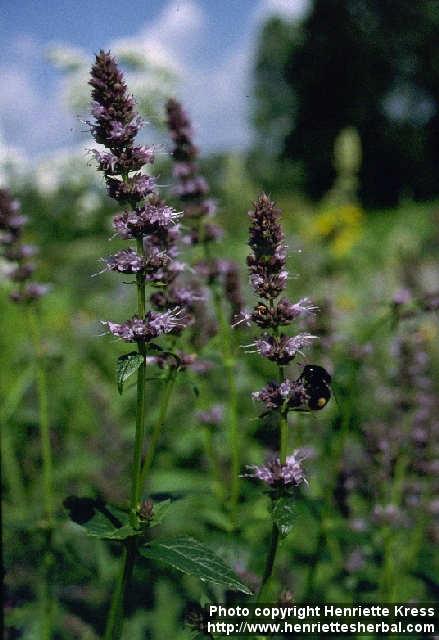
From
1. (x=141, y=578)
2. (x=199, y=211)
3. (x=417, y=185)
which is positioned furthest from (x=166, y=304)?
(x=417, y=185)

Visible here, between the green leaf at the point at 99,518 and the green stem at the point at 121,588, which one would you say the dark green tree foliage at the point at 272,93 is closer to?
the green leaf at the point at 99,518

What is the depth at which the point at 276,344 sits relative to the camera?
1.79 metres

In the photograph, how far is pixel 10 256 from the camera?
107 inches

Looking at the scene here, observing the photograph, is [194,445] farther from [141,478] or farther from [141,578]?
[141,478]

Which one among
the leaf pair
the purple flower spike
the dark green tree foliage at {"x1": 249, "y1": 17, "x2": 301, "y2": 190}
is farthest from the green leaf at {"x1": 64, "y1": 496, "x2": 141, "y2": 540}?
the dark green tree foliage at {"x1": 249, "y1": 17, "x2": 301, "y2": 190}

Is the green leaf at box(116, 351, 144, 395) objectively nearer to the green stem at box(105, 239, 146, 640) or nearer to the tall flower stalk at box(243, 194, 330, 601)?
the green stem at box(105, 239, 146, 640)

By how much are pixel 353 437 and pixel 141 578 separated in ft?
7.79

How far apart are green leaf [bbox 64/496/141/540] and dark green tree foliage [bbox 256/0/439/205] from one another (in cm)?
3521

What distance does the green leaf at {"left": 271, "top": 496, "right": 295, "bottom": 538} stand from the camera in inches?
66.2

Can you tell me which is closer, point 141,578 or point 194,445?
point 141,578

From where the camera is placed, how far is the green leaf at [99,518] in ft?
6.00

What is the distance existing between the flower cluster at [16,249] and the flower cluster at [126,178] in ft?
3.16

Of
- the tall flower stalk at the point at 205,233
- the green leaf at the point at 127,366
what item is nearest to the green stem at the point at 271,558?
the green leaf at the point at 127,366

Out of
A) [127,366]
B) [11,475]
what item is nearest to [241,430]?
[11,475]
